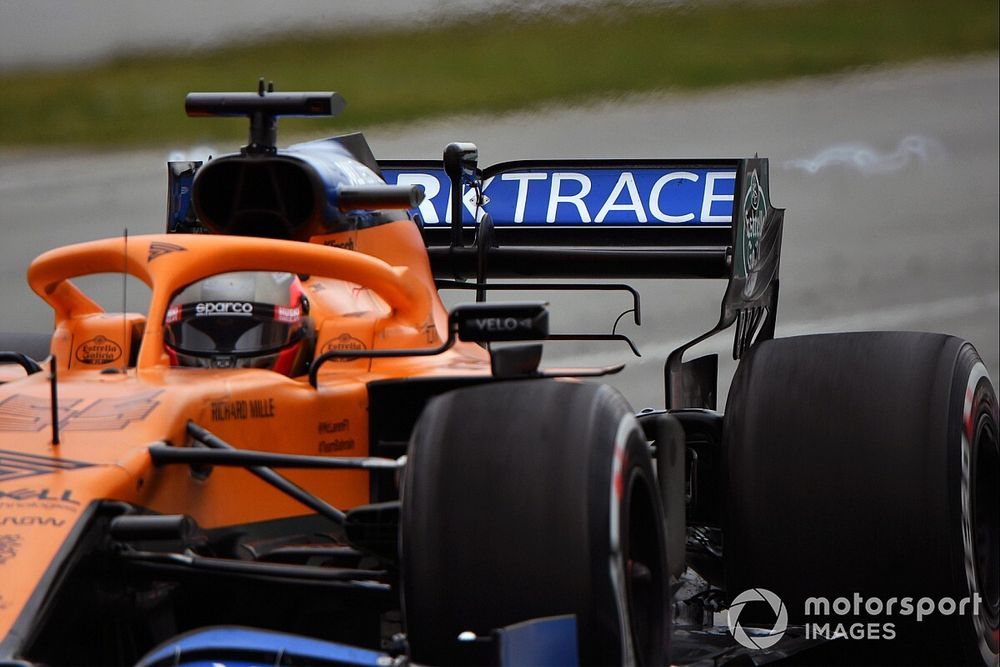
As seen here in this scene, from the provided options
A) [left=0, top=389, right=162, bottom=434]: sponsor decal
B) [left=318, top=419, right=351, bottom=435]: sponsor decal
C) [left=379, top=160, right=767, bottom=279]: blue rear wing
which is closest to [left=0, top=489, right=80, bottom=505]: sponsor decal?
[left=0, top=389, right=162, bottom=434]: sponsor decal

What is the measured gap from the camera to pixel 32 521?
133 inches

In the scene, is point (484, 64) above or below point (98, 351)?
above

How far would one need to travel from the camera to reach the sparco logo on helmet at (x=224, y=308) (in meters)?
4.31

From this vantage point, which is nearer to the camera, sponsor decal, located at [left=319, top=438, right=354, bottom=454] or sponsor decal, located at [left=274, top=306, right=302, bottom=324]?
sponsor decal, located at [left=319, top=438, right=354, bottom=454]

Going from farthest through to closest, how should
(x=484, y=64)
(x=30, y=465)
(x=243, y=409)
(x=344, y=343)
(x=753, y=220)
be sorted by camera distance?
1. (x=484, y=64)
2. (x=753, y=220)
3. (x=344, y=343)
4. (x=243, y=409)
5. (x=30, y=465)

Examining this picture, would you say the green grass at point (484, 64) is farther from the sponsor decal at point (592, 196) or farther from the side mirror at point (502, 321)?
the side mirror at point (502, 321)

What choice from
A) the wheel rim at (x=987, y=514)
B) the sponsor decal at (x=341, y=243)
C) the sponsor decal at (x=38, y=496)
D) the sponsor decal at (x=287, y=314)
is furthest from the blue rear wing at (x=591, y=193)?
the sponsor decal at (x=38, y=496)

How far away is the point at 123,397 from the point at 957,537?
7.03 feet

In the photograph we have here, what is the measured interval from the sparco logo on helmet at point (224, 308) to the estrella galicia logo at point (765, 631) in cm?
151

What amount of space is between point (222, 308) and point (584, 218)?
2082 mm

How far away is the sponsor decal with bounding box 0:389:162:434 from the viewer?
3730 mm

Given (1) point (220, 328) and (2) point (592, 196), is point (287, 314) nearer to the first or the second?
(1) point (220, 328)

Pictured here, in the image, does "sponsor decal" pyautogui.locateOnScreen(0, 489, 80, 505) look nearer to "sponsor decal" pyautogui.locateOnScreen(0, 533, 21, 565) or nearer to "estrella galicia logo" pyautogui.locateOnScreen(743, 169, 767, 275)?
"sponsor decal" pyautogui.locateOnScreen(0, 533, 21, 565)

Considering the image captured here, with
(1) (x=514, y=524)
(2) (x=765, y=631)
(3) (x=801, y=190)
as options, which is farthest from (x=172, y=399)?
(3) (x=801, y=190)
